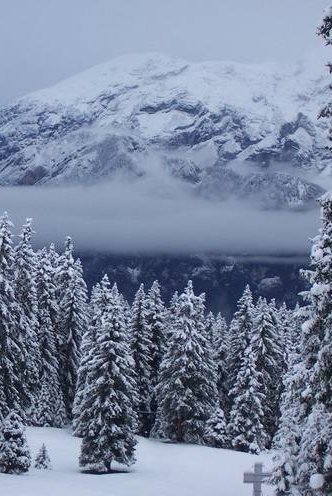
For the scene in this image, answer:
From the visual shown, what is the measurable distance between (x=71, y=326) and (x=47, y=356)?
5.26 meters

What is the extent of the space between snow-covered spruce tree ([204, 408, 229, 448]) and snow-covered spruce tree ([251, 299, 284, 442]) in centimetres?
439

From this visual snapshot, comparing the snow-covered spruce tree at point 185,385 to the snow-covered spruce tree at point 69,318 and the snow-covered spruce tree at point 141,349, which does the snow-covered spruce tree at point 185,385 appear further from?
the snow-covered spruce tree at point 69,318

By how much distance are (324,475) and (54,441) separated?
33736mm

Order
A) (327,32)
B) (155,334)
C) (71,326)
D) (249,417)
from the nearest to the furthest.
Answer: (327,32) → (249,417) → (71,326) → (155,334)

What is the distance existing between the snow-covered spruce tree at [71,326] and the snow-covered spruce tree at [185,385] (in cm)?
885

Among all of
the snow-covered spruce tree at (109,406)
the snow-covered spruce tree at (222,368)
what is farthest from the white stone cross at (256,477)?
the snow-covered spruce tree at (222,368)

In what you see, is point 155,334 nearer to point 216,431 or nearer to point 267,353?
point 267,353

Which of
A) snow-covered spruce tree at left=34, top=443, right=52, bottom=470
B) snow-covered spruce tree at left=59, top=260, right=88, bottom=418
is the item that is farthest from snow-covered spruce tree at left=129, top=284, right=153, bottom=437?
snow-covered spruce tree at left=34, top=443, right=52, bottom=470

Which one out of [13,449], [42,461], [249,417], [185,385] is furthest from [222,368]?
[13,449]

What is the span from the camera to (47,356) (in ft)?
190

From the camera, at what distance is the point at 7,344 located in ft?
112

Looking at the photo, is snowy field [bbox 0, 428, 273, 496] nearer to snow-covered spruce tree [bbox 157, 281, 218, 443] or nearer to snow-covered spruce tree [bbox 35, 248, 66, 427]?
snow-covered spruce tree [bbox 157, 281, 218, 443]

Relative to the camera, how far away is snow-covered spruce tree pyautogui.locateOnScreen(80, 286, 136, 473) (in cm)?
3947

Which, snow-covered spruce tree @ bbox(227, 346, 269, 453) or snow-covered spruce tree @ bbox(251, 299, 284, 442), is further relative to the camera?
snow-covered spruce tree @ bbox(251, 299, 284, 442)
